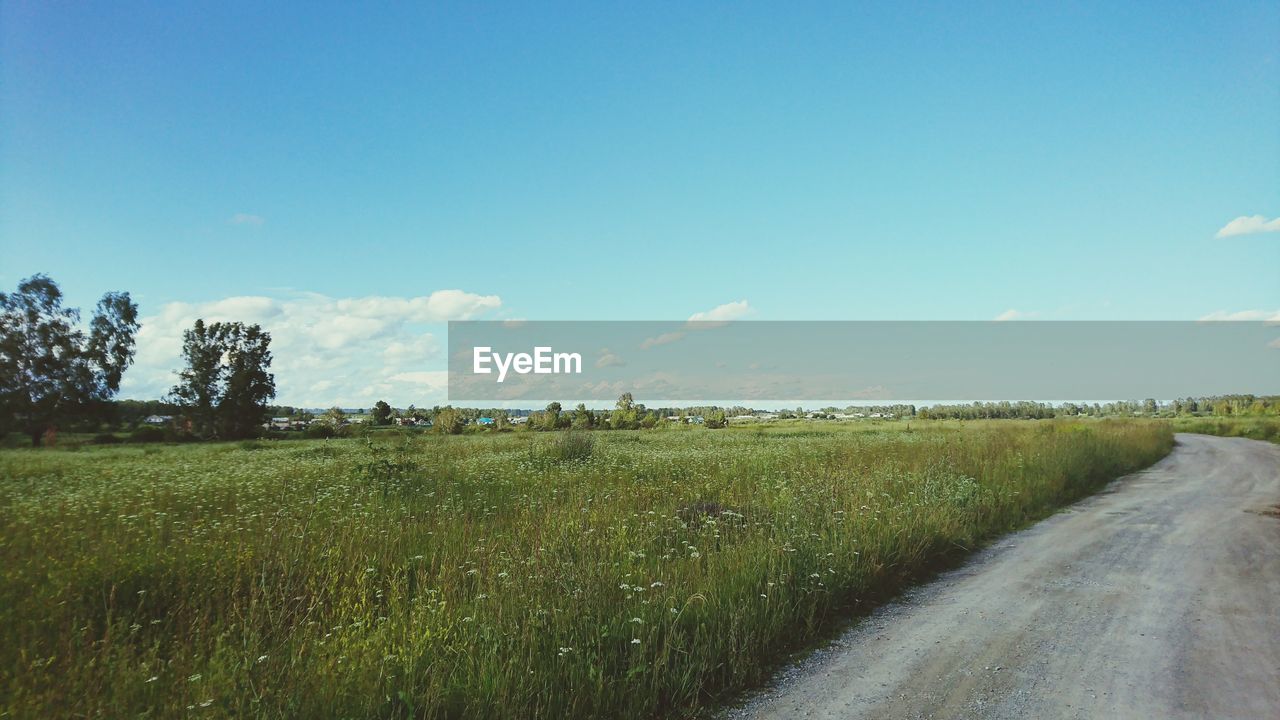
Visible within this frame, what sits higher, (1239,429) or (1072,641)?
(1072,641)

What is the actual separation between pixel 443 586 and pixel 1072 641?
19.5ft

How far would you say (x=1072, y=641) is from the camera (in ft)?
18.1

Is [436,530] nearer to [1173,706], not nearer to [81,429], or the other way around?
Answer: [1173,706]

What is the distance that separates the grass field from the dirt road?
0.60 metres

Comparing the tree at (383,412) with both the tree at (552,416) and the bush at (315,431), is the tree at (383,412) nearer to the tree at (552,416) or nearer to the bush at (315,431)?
the bush at (315,431)

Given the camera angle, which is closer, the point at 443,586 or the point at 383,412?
the point at 443,586

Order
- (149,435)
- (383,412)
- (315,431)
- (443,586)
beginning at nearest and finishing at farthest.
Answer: (443,586)
(383,412)
(149,435)
(315,431)

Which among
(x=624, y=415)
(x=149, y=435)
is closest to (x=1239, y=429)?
(x=624, y=415)

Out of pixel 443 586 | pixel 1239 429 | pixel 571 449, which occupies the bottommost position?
pixel 1239 429

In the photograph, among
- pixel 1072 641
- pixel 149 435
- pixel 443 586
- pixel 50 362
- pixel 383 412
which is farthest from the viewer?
pixel 149 435

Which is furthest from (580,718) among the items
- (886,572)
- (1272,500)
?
(1272,500)

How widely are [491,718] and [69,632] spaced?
13.1 feet

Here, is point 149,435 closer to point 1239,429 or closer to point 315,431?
point 315,431

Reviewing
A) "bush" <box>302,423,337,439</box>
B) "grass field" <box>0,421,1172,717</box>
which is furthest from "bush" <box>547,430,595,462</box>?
"bush" <box>302,423,337,439</box>
